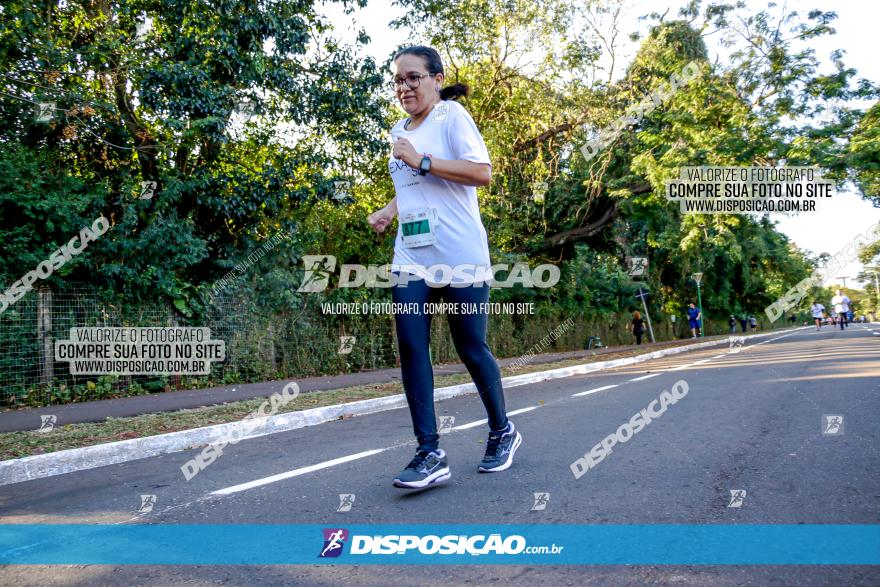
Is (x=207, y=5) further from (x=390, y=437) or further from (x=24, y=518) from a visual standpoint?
(x=24, y=518)

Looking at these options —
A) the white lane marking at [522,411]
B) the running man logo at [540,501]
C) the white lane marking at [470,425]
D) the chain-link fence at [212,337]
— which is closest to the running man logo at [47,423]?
the chain-link fence at [212,337]

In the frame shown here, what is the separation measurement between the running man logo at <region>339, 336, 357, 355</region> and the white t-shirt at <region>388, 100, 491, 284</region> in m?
11.7

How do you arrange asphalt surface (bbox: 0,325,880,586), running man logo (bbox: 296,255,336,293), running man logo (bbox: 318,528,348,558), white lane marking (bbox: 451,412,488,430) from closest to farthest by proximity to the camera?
asphalt surface (bbox: 0,325,880,586)
running man logo (bbox: 318,528,348,558)
white lane marking (bbox: 451,412,488,430)
running man logo (bbox: 296,255,336,293)

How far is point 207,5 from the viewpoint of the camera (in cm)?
1241

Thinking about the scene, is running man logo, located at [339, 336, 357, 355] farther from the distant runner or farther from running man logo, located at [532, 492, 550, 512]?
the distant runner

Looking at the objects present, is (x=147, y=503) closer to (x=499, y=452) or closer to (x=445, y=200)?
(x=499, y=452)

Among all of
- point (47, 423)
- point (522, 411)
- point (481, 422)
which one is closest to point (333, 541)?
point (481, 422)

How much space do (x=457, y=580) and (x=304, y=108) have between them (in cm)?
1320

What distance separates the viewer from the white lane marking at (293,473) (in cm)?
402

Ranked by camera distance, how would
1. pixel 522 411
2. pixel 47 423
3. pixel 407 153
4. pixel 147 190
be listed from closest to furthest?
pixel 407 153
pixel 47 423
pixel 522 411
pixel 147 190

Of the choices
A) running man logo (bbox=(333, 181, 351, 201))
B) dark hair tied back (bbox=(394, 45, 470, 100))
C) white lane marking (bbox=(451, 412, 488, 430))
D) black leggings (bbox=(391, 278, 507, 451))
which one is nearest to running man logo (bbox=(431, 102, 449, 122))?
dark hair tied back (bbox=(394, 45, 470, 100))

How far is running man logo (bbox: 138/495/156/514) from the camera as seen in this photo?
11.9 ft

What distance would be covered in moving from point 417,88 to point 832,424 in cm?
417

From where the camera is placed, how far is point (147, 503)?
3785 millimetres
